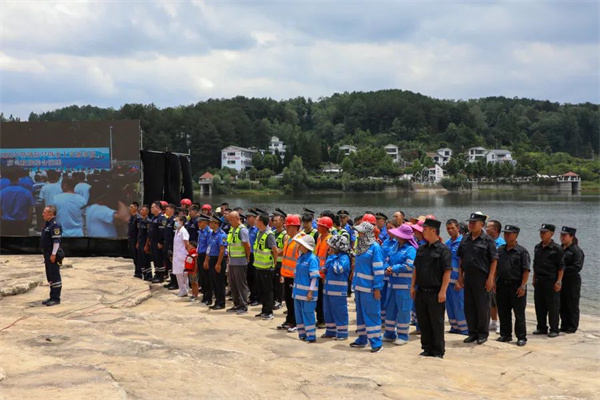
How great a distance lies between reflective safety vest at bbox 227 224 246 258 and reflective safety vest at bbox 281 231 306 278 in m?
1.25

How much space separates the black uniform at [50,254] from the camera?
31.3 ft

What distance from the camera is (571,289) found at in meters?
9.01

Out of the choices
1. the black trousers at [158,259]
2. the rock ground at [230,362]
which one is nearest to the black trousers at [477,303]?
the rock ground at [230,362]

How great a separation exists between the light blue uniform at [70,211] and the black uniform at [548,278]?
1101 cm

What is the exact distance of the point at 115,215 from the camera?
15.2 m

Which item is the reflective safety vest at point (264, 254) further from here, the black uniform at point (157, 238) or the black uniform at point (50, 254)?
the black uniform at point (157, 238)

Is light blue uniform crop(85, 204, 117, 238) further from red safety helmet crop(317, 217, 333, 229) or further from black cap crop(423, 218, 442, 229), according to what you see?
black cap crop(423, 218, 442, 229)

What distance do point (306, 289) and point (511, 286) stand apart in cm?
286

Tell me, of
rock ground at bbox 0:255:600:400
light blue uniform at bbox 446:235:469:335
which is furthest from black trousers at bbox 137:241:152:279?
light blue uniform at bbox 446:235:469:335

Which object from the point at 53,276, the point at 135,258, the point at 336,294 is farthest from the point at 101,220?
the point at 336,294

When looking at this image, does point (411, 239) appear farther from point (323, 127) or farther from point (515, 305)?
point (323, 127)

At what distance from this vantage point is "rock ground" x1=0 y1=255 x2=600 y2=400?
5.46 meters

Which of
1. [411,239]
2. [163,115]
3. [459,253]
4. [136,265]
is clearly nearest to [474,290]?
[459,253]

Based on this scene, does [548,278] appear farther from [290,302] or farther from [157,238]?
[157,238]
